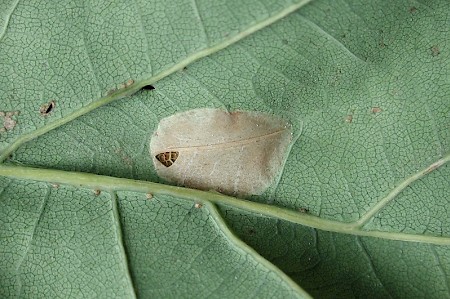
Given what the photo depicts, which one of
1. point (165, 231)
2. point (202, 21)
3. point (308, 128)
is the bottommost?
point (165, 231)

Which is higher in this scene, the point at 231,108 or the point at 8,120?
the point at 231,108

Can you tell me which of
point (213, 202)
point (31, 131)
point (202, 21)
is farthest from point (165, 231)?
point (202, 21)

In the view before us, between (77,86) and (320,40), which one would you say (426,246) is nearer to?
(320,40)

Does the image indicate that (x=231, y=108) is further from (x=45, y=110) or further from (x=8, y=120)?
(x=8, y=120)

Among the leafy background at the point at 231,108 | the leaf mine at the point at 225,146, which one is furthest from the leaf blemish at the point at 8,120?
the leaf mine at the point at 225,146

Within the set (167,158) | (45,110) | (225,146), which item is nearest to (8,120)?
(45,110)

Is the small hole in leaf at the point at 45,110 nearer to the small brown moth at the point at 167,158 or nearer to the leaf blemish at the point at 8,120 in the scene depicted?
the leaf blemish at the point at 8,120
